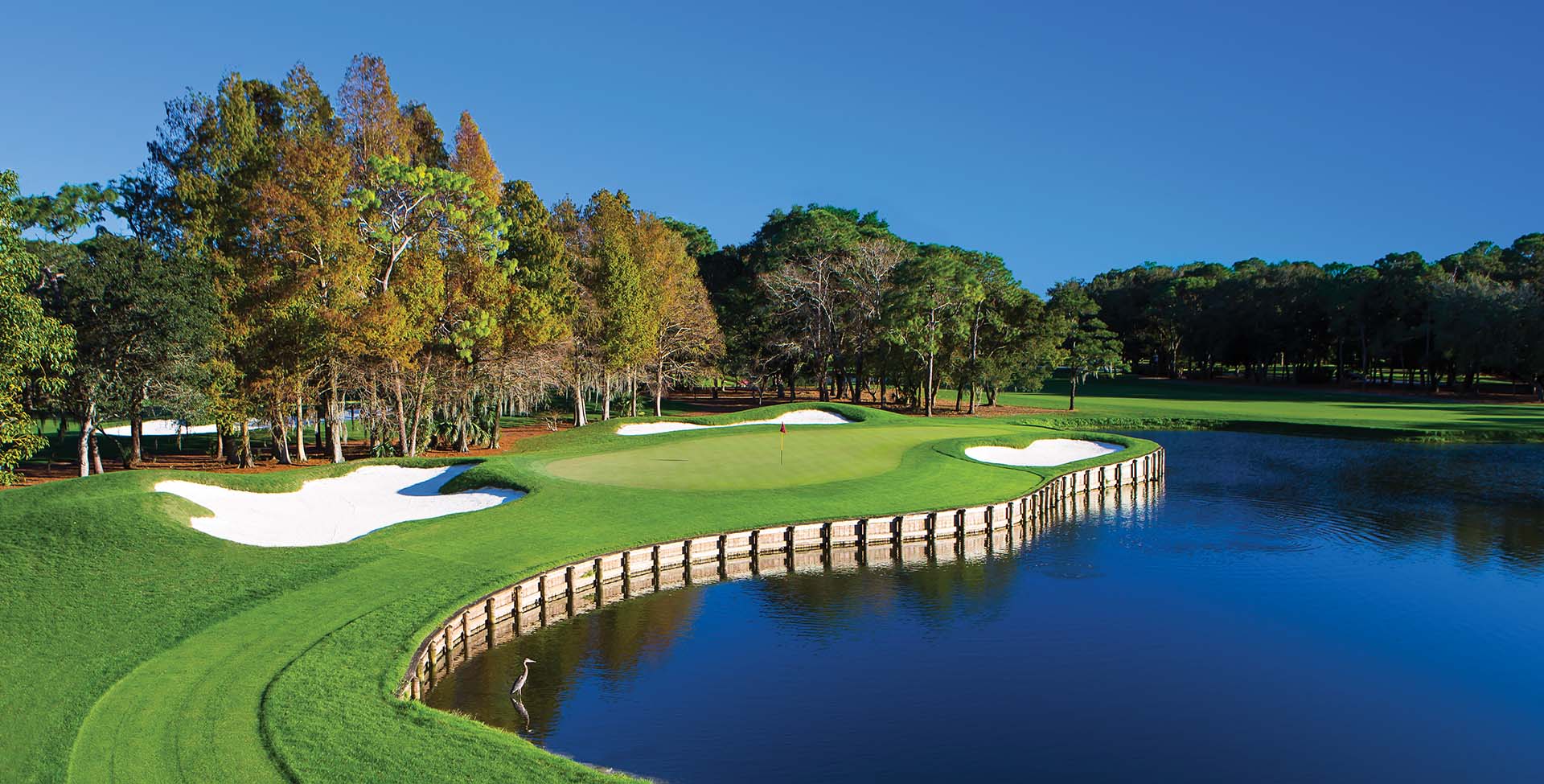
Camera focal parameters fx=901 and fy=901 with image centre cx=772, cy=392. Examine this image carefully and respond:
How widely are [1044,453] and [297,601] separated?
34.3 m

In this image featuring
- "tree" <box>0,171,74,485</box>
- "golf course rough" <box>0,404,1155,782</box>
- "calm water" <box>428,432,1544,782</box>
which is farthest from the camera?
"tree" <box>0,171,74,485</box>

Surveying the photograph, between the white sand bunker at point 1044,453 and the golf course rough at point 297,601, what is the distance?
4.18m

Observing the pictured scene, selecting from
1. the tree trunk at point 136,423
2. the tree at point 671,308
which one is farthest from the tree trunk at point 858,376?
the tree trunk at point 136,423

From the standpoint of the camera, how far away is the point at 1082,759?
1396 cm

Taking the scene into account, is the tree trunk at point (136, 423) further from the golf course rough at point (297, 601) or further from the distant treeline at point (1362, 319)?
the distant treeline at point (1362, 319)

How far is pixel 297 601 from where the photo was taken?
59.3ft

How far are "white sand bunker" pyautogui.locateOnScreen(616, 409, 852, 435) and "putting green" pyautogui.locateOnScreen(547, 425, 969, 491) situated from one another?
15.8ft

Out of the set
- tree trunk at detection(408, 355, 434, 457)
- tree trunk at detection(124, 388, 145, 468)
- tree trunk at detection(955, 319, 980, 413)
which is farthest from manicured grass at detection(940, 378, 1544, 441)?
tree trunk at detection(124, 388, 145, 468)

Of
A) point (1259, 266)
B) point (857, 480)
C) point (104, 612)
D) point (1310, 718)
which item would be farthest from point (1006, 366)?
point (1259, 266)

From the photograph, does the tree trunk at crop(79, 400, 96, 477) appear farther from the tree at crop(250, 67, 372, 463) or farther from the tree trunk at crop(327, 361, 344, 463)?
the tree trunk at crop(327, 361, 344, 463)

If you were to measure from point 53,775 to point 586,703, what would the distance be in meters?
7.52

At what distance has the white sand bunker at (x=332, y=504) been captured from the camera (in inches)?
939

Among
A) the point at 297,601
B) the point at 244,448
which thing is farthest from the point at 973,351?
the point at 297,601

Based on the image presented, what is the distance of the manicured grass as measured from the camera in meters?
54.0
